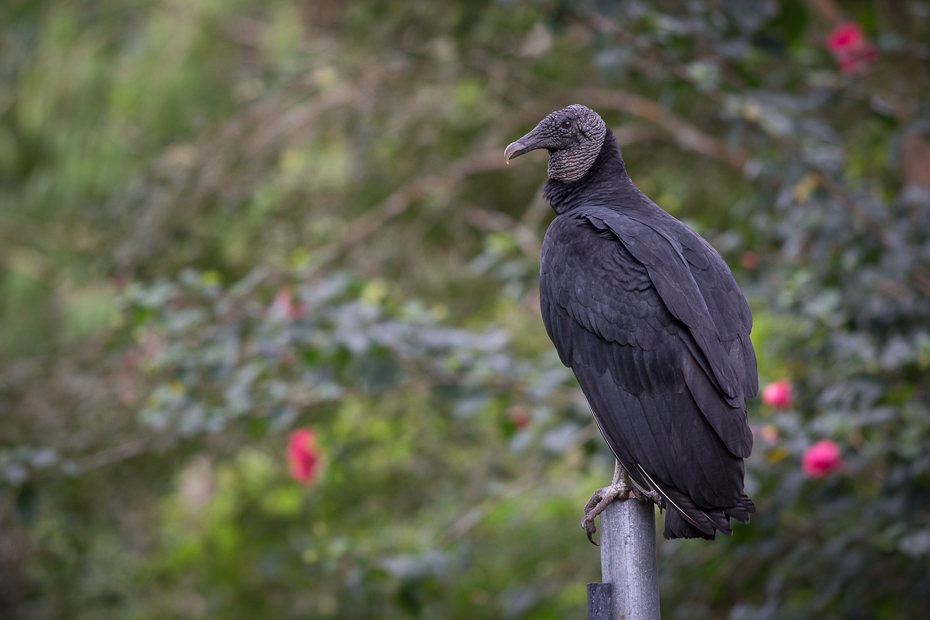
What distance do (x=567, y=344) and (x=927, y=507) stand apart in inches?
56.7

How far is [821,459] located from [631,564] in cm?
114

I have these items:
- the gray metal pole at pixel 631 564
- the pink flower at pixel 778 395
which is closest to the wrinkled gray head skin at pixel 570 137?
the gray metal pole at pixel 631 564

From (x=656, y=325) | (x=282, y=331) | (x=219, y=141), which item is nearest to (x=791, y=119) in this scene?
(x=656, y=325)

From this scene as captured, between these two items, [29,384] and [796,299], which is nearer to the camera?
[796,299]

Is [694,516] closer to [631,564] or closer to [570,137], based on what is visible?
[631,564]

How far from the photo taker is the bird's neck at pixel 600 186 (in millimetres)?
1968

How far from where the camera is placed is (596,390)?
1.75 metres

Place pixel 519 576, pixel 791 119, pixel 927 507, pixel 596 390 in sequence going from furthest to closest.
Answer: pixel 519 576
pixel 791 119
pixel 927 507
pixel 596 390

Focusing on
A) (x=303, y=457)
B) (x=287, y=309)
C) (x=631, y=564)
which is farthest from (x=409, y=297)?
(x=631, y=564)

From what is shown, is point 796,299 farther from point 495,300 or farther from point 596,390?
point 495,300

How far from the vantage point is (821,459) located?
8.10ft

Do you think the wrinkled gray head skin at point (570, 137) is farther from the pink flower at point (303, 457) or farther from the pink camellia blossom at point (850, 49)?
the pink flower at point (303, 457)

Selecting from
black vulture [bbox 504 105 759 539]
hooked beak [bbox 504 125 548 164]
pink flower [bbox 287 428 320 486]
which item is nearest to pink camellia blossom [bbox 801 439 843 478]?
black vulture [bbox 504 105 759 539]

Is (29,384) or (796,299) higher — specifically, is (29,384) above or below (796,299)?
below
